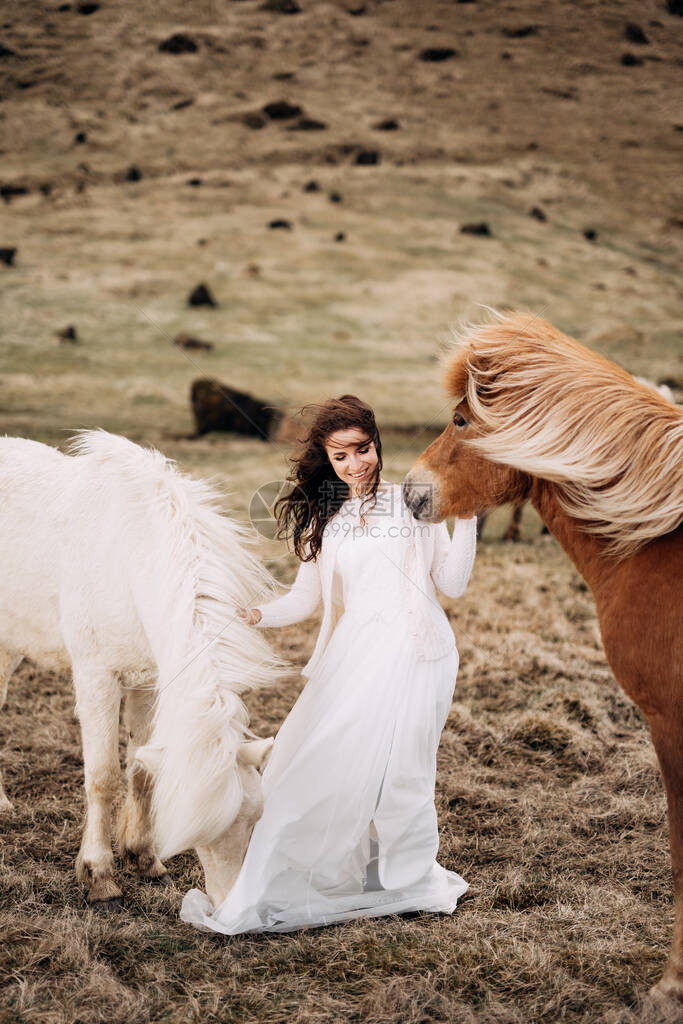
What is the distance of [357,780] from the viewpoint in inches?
111

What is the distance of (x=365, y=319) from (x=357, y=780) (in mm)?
20736

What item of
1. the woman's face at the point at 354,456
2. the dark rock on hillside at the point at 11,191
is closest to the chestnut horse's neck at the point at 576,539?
the woman's face at the point at 354,456

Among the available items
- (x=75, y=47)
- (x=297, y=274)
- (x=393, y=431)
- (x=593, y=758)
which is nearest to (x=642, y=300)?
(x=297, y=274)

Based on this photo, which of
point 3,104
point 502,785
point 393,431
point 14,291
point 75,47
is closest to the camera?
point 502,785

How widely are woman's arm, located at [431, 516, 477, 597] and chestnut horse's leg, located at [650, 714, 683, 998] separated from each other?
85 cm

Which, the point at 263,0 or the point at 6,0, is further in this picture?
the point at 263,0

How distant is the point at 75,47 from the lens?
31.5 m

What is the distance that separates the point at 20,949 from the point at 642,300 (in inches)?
977

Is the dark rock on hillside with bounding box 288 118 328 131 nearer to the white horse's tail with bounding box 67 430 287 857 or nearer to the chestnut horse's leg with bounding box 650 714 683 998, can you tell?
the white horse's tail with bounding box 67 430 287 857

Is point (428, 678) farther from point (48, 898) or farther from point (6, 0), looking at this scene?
point (6, 0)

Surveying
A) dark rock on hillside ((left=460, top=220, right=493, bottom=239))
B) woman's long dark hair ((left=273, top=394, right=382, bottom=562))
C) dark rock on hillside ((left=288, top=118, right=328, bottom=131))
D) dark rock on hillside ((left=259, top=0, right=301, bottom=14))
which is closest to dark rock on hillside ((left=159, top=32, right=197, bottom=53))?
dark rock on hillside ((left=259, top=0, right=301, bottom=14))

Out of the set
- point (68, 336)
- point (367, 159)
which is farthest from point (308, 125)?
point (68, 336)

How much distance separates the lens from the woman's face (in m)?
3.02

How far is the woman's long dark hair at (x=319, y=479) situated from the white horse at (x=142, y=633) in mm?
246
